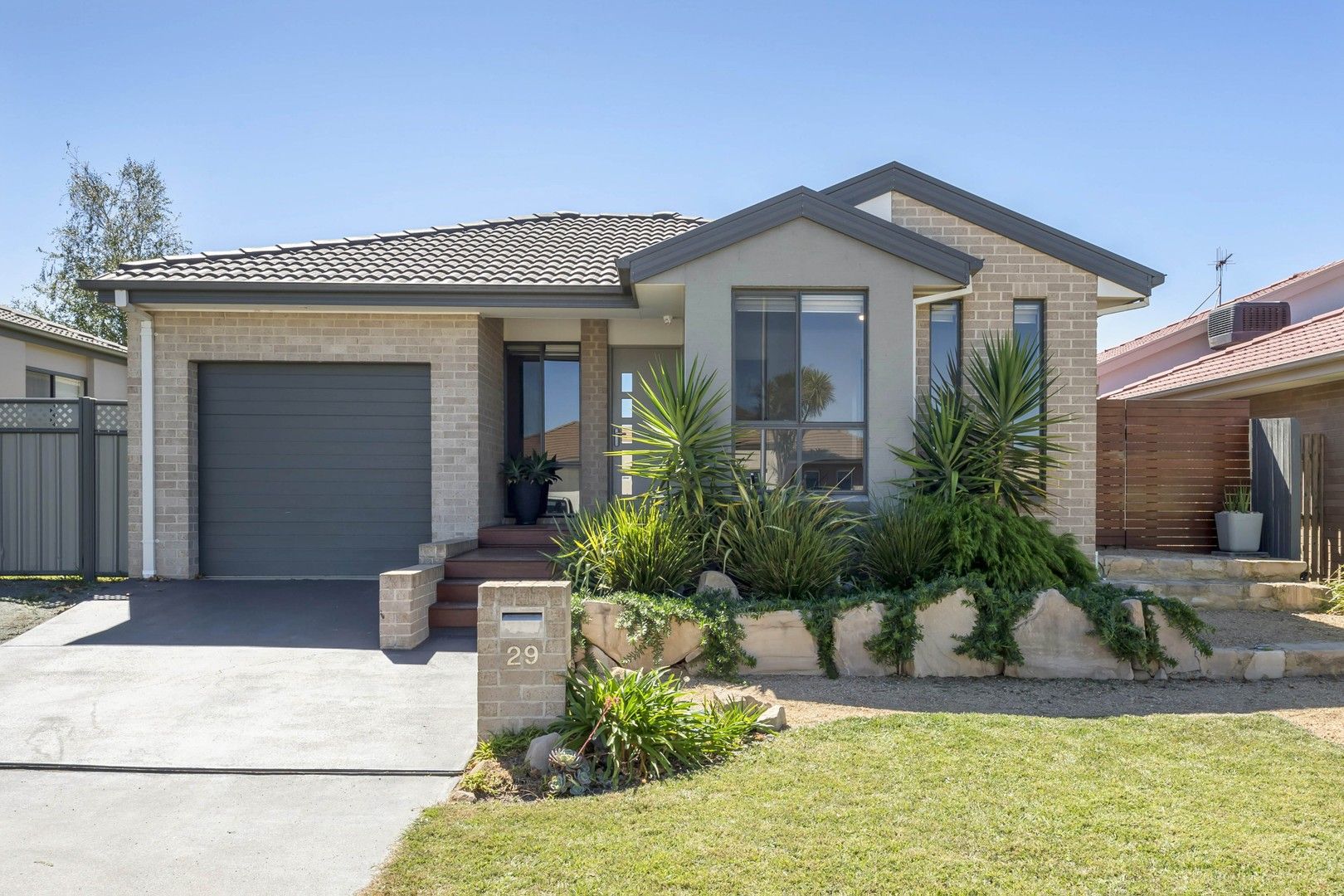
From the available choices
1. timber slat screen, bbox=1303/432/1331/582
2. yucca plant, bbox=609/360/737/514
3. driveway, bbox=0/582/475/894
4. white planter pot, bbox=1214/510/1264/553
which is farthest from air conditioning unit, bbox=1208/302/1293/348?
driveway, bbox=0/582/475/894

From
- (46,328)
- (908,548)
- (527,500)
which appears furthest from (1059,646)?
(46,328)

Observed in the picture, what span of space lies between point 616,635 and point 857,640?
6.44 feet

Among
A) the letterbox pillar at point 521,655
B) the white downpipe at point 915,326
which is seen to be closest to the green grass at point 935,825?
the letterbox pillar at point 521,655

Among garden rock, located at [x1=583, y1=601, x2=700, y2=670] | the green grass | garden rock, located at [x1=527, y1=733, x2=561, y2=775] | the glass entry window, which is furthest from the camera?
the glass entry window

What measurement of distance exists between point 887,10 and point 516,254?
5707mm

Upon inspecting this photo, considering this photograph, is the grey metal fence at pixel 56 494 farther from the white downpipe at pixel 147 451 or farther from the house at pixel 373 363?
the house at pixel 373 363

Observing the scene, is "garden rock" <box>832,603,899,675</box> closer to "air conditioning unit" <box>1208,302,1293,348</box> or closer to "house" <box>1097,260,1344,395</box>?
"house" <box>1097,260,1344,395</box>

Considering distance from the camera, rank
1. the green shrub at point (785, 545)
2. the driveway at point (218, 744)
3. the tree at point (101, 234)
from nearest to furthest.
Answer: the driveway at point (218, 744) < the green shrub at point (785, 545) < the tree at point (101, 234)

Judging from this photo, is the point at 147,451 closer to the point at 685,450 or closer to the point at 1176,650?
the point at 685,450

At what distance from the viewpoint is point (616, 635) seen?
22.2 feet

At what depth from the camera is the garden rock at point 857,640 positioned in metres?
6.86

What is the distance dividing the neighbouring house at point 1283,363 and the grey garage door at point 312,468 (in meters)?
11.3

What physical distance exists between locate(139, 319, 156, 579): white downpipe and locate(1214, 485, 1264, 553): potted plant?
13.0 metres

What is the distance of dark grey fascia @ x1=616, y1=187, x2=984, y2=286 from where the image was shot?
27.4ft
